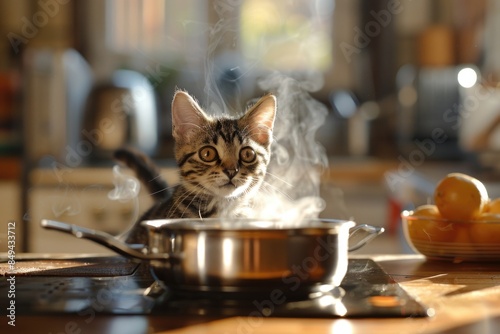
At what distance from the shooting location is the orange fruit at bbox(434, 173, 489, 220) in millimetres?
1034

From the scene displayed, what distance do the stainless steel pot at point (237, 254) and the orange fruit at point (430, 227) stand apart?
1.19 feet

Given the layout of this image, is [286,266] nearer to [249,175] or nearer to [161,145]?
[249,175]

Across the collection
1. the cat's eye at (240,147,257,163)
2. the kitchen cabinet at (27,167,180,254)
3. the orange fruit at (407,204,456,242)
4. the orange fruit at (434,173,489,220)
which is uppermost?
the cat's eye at (240,147,257,163)

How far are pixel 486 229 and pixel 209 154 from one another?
16.4 inches

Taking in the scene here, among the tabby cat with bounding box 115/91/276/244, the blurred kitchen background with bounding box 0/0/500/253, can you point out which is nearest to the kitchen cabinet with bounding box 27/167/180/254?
the blurred kitchen background with bounding box 0/0/500/253

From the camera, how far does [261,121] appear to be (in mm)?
1121

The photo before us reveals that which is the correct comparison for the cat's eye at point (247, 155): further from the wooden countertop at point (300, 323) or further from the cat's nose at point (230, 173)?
the wooden countertop at point (300, 323)

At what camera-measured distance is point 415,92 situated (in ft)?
10.5

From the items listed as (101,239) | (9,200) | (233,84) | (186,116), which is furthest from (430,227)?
(233,84)

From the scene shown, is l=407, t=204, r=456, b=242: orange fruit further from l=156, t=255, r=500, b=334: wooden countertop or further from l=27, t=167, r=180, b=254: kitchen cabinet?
l=27, t=167, r=180, b=254: kitchen cabinet

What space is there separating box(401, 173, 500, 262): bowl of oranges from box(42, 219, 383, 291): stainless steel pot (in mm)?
363

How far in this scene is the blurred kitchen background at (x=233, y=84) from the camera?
2881mm

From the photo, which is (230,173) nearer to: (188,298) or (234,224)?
(234,224)

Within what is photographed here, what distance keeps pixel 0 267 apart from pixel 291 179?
2.05 feet
